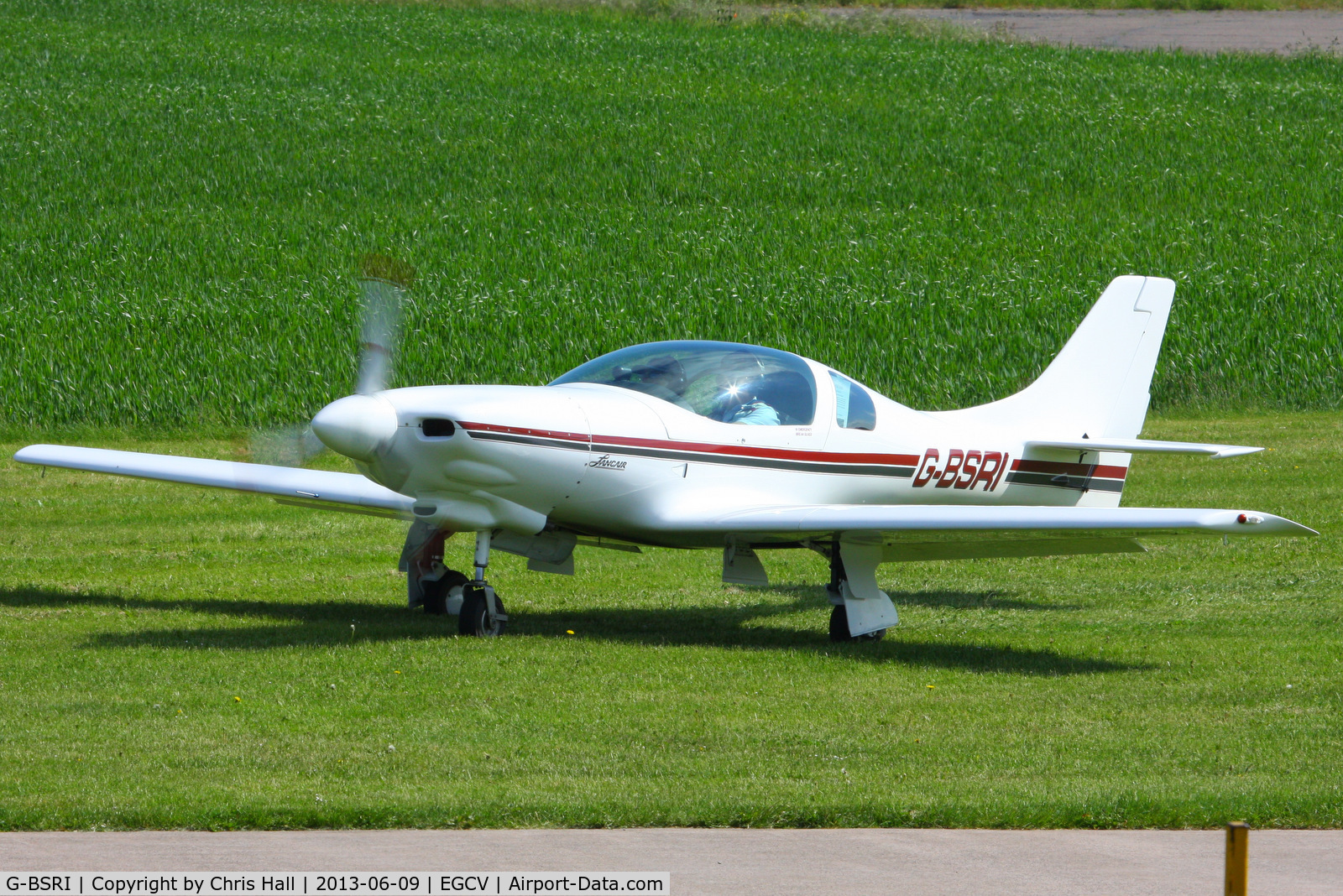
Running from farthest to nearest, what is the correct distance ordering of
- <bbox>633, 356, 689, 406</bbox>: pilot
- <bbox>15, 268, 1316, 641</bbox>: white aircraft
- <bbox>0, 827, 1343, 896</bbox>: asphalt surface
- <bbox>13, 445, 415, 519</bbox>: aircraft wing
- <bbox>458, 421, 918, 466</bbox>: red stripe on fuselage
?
<bbox>13, 445, 415, 519</bbox>: aircraft wing, <bbox>633, 356, 689, 406</bbox>: pilot, <bbox>458, 421, 918, 466</bbox>: red stripe on fuselage, <bbox>15, 268, 1316, 641</bbox>: white aircraft, <bbox>0, 827, 1343, 896</bbox>: asphalt surface

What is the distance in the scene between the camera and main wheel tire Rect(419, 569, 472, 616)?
1198cm

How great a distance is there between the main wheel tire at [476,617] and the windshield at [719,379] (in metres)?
1.57

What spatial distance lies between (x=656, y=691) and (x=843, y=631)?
225 centimetres

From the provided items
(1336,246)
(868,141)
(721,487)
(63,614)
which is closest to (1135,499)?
(721,487)

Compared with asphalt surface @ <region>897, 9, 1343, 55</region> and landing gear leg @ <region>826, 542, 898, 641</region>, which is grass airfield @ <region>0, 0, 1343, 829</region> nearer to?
landing gear leg @ <region>826, 542, 898, 641</region>

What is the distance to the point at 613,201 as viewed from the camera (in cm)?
3234

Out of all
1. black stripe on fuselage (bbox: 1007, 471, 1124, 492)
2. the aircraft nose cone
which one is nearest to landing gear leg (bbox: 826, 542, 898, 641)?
black stripe on fuselage (bbox: 1007, 471, 1124, 492)

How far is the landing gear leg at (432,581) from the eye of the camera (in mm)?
11906

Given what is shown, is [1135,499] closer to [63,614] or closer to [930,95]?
[63,614]

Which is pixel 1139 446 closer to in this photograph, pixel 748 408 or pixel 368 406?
pixel 748 408

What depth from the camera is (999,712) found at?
8.67m

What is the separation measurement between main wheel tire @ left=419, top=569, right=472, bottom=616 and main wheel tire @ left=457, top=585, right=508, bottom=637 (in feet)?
3.80

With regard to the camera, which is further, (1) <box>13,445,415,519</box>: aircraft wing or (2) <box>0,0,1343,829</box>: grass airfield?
(1) <box>13,445,415,519</box>: aircraft wing
